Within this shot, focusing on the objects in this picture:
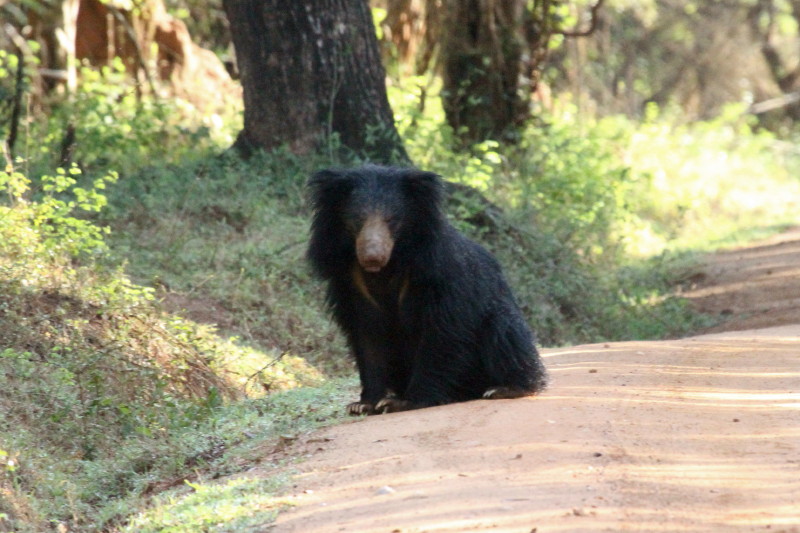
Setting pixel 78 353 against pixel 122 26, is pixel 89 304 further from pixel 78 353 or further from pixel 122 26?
pixel 122 26

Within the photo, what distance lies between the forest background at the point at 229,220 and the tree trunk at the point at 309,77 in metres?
0.04

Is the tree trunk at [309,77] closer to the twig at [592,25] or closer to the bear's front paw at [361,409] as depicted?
the twig at [592,25]

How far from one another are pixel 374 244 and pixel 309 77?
605cm

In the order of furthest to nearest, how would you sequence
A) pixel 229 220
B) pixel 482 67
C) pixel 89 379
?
pixel 482 67 → pixel 229 220 → pixel 89 379

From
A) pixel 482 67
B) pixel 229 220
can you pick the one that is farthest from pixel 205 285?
pixel 482 67

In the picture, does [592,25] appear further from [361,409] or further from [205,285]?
[361,409]

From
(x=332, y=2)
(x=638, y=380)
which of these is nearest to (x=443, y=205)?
(x=638, y=380)

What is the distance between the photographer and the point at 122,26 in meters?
15.3

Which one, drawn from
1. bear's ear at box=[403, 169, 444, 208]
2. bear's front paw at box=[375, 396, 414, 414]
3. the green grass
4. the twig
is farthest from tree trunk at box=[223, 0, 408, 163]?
bear's front paw at box=[375, 396, 414, 414]

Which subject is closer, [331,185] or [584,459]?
[584,459]

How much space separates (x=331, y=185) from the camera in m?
6.11

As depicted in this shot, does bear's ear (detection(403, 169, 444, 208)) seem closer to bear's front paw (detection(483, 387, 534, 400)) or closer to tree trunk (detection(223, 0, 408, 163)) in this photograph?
bear's front paw (detection(483, 387, 534, 400))

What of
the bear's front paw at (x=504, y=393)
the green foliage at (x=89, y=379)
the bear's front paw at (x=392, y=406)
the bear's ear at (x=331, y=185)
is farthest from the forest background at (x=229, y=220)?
the bear's ear at (x=331, y=185)

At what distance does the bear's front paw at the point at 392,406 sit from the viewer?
5.95 meters
